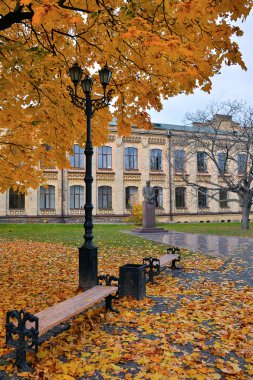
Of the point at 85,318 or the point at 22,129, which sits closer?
the point at 85,318

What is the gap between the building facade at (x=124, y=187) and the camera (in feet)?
103

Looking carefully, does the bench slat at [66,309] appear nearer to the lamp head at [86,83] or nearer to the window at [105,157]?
the lamp head at [86,83]

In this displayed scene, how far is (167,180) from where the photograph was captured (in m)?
36.7

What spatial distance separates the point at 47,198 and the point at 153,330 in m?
28.3

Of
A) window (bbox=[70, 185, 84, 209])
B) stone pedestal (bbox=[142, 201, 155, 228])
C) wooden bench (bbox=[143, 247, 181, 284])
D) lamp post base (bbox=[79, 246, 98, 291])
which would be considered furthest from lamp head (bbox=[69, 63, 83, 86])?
window (bbox=[70, 185, 84, 209])

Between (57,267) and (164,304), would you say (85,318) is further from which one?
(57,267)

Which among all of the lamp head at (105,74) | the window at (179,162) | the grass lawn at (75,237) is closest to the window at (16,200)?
the grass lawn at (75,237)

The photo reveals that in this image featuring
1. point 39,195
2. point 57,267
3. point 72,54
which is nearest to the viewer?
point 72,54

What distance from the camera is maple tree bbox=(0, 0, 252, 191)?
13.0ft

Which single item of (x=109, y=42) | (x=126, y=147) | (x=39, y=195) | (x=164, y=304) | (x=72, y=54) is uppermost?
(x=126, y=147)

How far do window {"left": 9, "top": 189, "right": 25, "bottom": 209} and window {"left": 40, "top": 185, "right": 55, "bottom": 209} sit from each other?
170 cm

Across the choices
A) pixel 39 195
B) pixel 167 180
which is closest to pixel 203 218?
pixel 167 180

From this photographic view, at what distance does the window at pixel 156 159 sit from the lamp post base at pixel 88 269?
98.9 ft

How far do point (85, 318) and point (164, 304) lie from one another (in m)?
1.48
